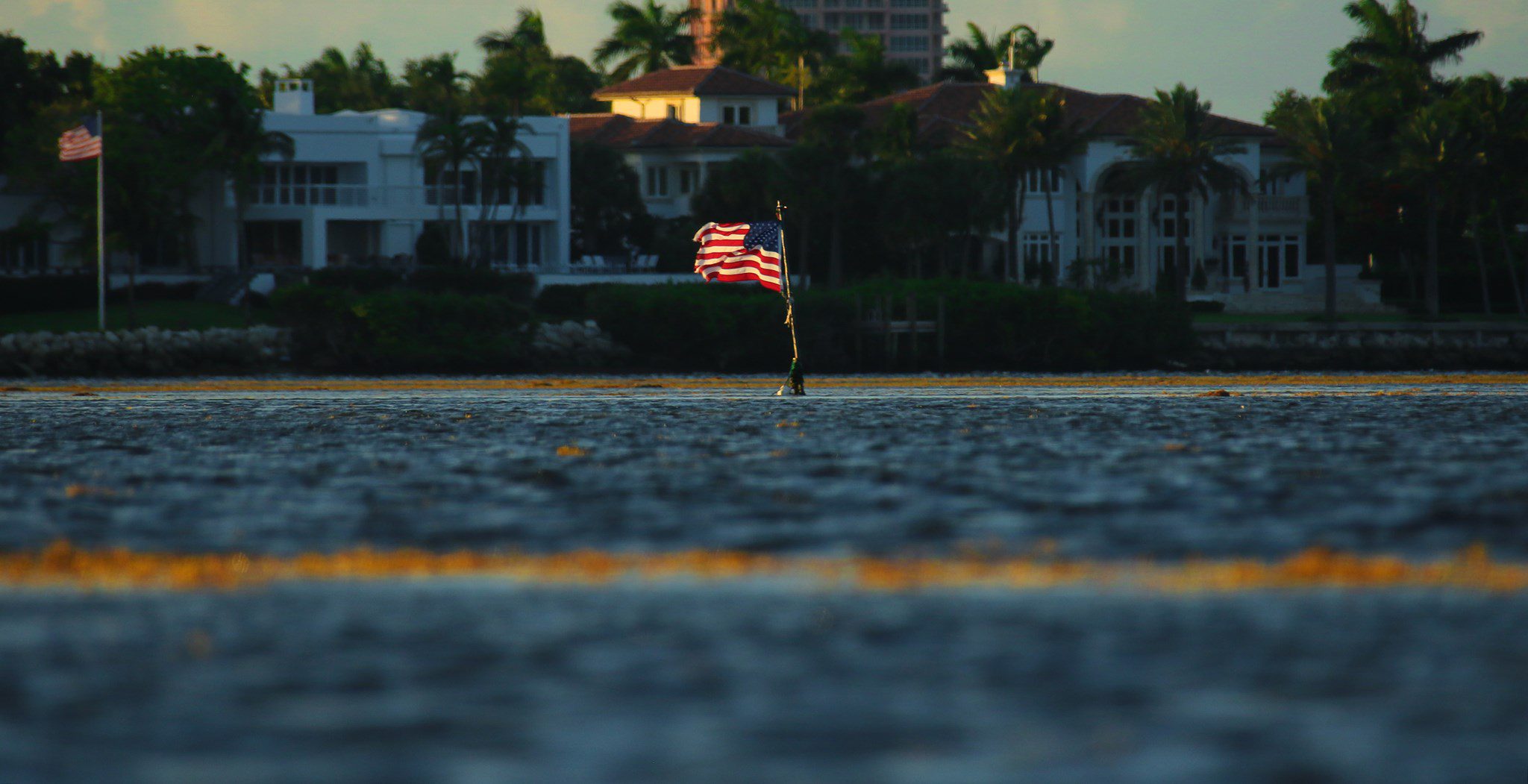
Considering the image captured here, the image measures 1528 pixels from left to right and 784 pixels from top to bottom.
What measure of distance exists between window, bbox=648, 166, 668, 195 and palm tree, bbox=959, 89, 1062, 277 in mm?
17708

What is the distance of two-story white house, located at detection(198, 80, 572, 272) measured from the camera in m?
82.7

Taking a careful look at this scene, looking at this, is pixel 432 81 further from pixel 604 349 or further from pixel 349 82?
pixel 604 349

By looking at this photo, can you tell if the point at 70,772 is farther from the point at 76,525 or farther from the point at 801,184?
the point at 801,184

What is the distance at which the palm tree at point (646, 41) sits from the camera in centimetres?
12488

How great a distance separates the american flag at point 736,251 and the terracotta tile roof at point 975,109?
2117 inches

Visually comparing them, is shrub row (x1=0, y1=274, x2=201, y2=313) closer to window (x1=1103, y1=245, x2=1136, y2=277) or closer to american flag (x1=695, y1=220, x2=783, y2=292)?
american flag (x1=695, y1=220, x2=783, y2=292)

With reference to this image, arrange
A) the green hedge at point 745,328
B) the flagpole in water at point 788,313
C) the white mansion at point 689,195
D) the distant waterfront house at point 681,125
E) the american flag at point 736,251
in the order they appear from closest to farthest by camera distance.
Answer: the american flag at point 736,251 → the flagpole in water at point 788,313 → the green hedge at point 745,328 → the white mansion at point 689,195 → the distant waterfront house at point 681,125

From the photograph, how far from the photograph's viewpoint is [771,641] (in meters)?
11.1

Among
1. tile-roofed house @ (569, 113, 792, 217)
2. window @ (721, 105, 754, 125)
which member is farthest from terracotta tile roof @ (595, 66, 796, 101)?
tile-roofed house @ (569, 113, 792, 217)

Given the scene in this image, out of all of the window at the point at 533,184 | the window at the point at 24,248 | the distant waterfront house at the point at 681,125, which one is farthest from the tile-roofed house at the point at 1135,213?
the window at the point at 24,248

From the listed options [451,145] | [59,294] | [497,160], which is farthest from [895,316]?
[59,294]

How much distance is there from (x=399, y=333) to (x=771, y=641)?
50117 mm

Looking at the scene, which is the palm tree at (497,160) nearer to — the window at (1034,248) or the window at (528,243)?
the window at (528,243)

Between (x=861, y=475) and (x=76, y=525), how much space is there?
7.61 m
